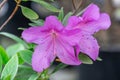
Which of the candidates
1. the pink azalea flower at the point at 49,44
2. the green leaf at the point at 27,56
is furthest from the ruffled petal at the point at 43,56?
the green leaf at the point at 27,56

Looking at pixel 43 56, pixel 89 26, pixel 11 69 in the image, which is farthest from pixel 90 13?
pixel 11 69

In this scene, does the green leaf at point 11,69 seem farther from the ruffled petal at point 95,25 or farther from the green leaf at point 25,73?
the ruffled petal at point 95,25

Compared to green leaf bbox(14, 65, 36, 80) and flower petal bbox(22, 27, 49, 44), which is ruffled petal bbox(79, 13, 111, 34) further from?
green leaf bbox(14, 65, 36, 80)

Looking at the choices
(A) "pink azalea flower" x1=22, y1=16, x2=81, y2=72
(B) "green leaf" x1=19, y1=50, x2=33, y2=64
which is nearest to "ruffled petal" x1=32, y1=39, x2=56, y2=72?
(A) "pink azalea flower" x1=22, y1=16, x2=81, y2=72

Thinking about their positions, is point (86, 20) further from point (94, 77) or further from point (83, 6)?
point (94, 77)

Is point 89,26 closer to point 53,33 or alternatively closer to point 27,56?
point 53,33
